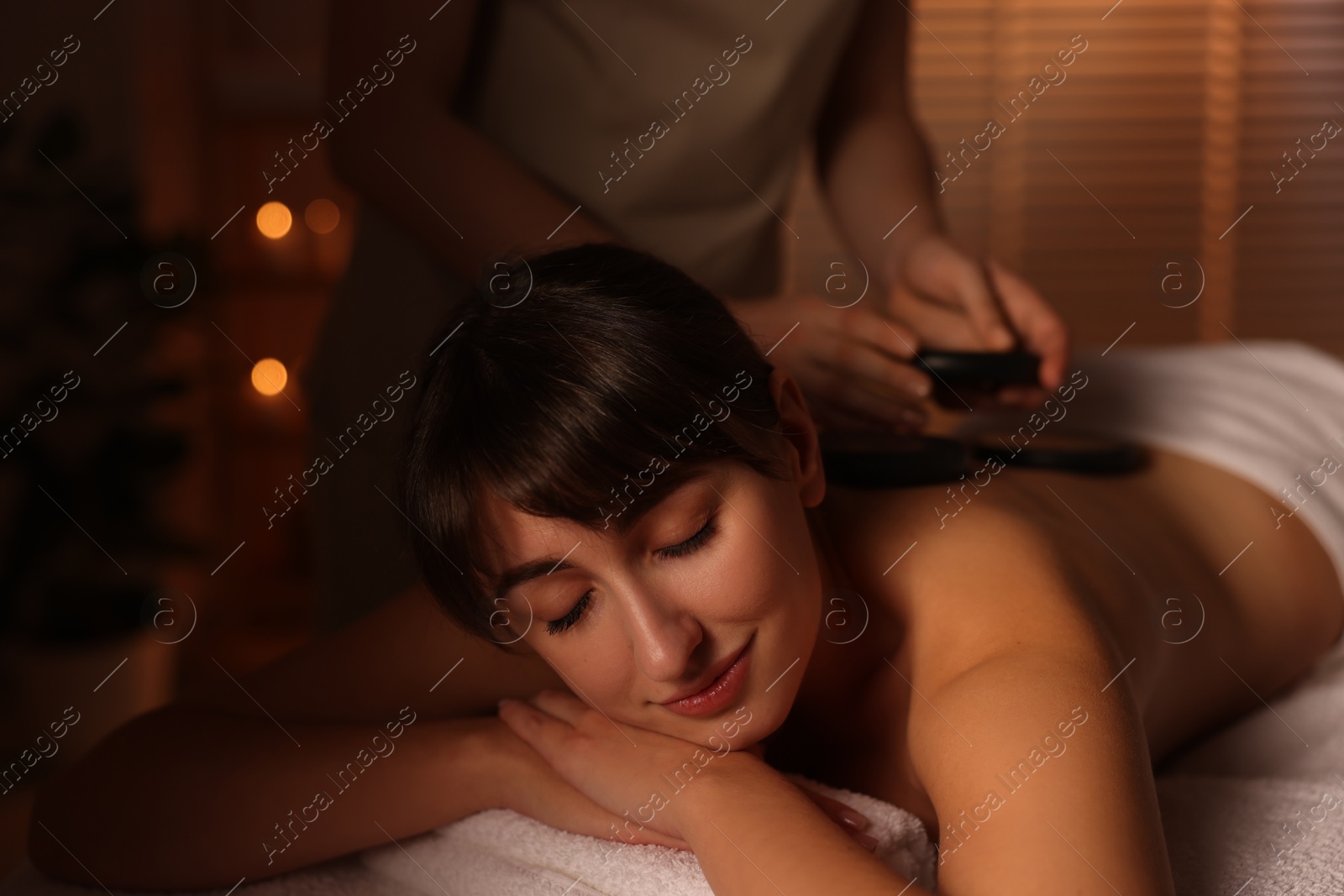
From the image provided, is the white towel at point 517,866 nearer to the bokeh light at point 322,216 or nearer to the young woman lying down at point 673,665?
the young woman lying down at point 673,665

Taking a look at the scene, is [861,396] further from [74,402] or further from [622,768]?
[74,402]

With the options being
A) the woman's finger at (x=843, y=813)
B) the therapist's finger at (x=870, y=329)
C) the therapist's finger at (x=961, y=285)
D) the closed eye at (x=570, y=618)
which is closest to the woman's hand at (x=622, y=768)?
the woman's finger at (x=843, y=813)

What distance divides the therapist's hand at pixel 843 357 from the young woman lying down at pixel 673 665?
8 cm

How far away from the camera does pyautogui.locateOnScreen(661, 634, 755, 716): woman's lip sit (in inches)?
29.3

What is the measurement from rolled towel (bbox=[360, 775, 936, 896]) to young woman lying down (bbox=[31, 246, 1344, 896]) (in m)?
0.02

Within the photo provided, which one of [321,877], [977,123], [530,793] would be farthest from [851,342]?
[977,123]

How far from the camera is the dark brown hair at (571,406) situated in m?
0.71

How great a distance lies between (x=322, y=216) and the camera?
2.74 metres

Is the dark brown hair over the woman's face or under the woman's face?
over

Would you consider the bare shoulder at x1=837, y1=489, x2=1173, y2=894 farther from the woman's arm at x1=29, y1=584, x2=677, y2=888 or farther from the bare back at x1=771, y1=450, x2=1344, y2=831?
the woman's arm at x1=29, y1=584, x2=677, y2=888

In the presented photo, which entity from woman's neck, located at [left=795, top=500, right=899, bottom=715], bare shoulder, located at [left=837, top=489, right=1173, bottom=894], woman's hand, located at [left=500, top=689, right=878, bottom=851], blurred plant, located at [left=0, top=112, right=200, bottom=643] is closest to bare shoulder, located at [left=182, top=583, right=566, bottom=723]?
woman's hand, located at [left=500, top=689, right=878, bottom=851]

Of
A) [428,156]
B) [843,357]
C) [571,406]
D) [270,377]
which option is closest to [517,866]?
[571,406]

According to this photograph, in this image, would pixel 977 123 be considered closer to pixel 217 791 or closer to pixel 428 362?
pixel 428 362

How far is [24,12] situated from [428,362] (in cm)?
152
